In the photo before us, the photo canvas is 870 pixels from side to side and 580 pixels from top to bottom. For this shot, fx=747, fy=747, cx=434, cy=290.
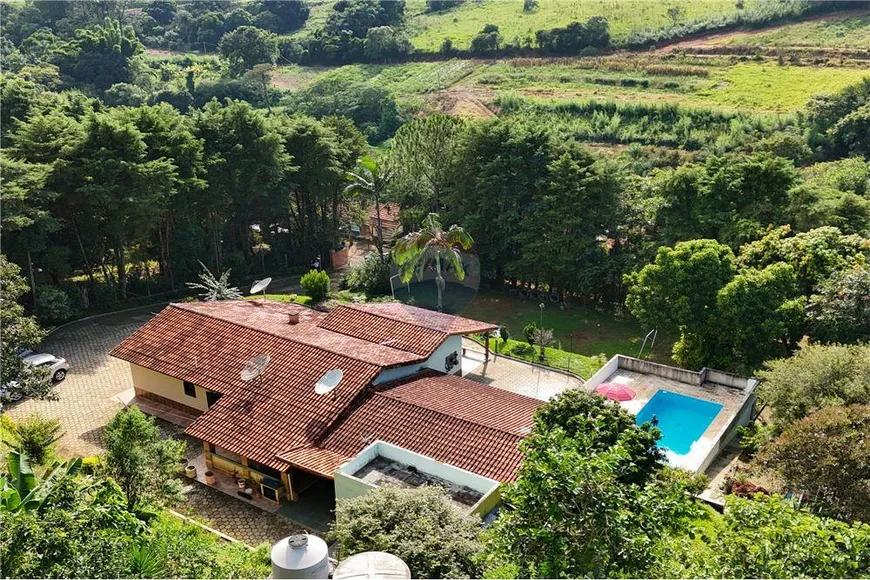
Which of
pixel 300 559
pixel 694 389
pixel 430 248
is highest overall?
pixel 300 559

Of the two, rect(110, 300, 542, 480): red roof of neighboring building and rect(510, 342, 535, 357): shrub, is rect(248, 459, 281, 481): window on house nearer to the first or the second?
rect(110, 300, 542, 480): red roof of neighboring building

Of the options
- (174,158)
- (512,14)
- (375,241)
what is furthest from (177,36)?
(174,158)

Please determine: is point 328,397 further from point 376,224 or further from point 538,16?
point 538,16

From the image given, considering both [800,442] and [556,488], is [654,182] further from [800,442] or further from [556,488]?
[556,488]

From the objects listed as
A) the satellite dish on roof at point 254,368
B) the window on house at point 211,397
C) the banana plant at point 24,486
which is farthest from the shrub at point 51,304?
the banana plant at point 24,486

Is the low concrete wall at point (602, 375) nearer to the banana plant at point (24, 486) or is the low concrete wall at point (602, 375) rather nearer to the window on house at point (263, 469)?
the window on house at point (263, 469)

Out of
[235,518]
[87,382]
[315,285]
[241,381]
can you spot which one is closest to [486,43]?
[315,285]
